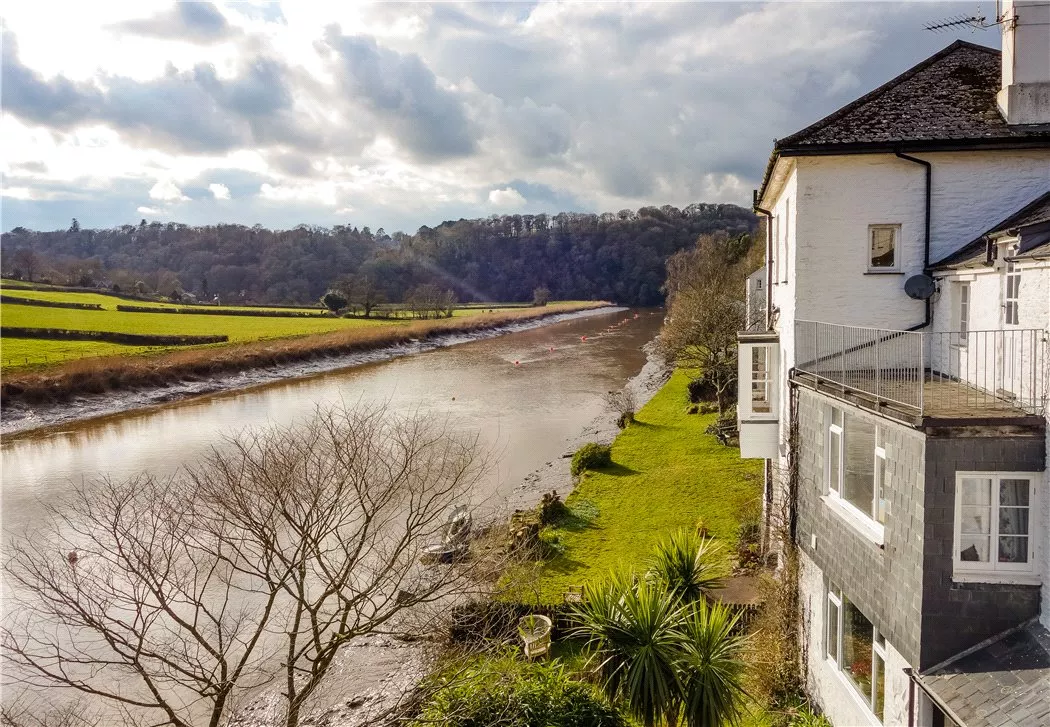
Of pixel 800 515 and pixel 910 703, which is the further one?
pixel 800 515

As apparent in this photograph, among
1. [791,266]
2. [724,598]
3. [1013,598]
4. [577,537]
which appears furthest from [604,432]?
[1013,598]

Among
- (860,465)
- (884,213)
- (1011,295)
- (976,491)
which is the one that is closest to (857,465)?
(860,465)

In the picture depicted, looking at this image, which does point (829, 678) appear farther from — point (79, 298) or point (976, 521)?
point (79, 298)

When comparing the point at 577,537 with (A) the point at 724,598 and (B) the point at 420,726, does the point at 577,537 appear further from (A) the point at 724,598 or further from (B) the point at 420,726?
(B) the point at 420,726

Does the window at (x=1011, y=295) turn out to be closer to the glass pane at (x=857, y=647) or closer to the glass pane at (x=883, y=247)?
the glass pane at (x=883, y=247)

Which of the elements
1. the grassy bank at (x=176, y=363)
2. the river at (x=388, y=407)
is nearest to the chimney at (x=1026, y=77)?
the river at (x=388, y=407)
